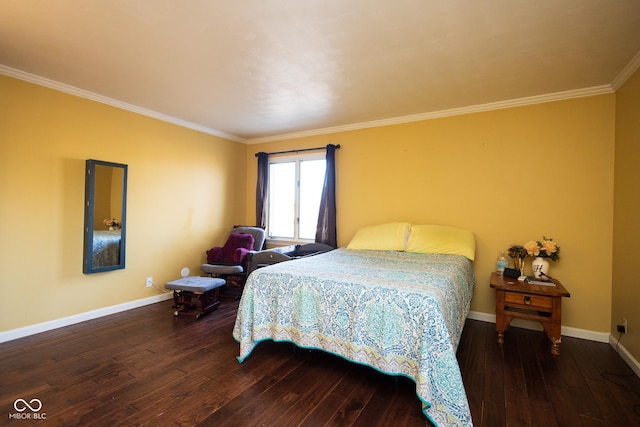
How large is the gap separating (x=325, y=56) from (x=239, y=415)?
2.66 m

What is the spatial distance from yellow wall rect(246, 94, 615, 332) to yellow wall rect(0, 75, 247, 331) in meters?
2.47

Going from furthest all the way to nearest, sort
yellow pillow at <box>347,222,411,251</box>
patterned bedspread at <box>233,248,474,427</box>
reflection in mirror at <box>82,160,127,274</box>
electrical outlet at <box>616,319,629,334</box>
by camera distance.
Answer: yellow pillow at <box>347,222,411,251</box> < reflection in mirror at <box>82,160,127,274</box> < electrical outlet at <box>616,319,629,334</box> < patterned bedspread at <box>233,248,474,427</box>

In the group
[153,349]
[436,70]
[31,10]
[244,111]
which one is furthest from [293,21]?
[153,349]

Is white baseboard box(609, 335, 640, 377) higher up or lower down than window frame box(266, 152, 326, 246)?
lower down

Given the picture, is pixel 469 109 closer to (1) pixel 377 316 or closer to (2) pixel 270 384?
(1) pixel 377 316

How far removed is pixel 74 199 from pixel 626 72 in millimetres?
5504

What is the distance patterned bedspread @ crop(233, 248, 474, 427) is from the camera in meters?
1.70

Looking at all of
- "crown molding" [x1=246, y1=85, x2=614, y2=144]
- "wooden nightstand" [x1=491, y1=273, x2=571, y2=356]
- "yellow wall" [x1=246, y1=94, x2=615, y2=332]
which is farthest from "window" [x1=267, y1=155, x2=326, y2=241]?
"wooden nightstand" [x1=491, y1=273, x2=571, y2=356]

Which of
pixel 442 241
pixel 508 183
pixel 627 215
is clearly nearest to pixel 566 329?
pixel 627 215

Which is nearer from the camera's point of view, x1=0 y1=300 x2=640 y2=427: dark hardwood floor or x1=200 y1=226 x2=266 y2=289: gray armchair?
x1=0 y1=300 x2=640 y2=427: dark hardwood floor

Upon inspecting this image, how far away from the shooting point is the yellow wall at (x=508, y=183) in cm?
297

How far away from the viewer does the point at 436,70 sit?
2658 mm

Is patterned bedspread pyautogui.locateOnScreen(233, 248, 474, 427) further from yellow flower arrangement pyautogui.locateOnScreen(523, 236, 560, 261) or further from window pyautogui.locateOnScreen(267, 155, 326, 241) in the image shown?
window pyautogui.locateOnScreen(267, 155, 326, 241)

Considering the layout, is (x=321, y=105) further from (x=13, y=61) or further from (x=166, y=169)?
(x=13, y=61)
